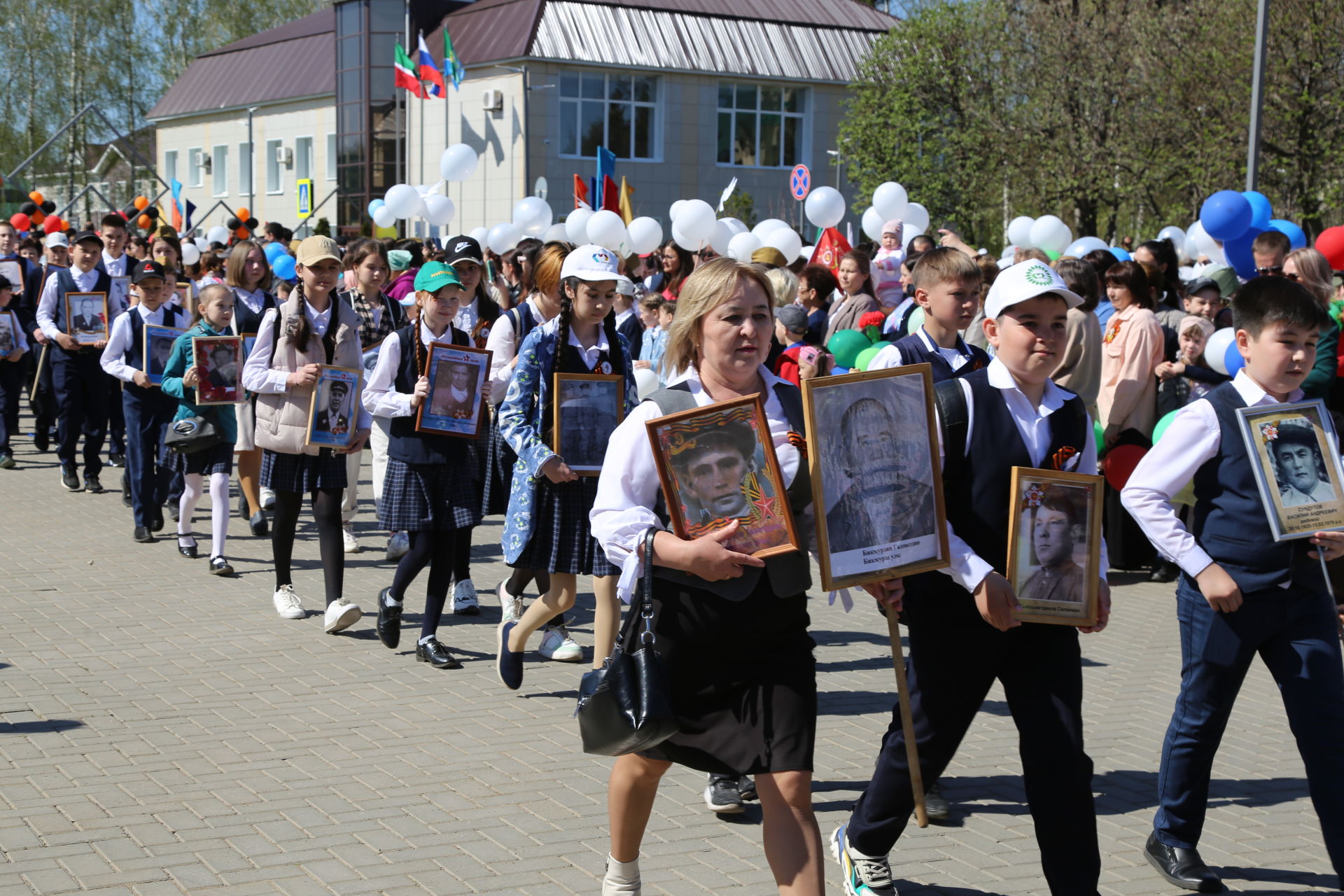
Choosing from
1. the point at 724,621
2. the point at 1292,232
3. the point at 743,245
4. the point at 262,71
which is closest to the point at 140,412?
the point at 743,245

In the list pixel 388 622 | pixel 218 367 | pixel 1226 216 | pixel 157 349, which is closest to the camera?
pixel 388 622

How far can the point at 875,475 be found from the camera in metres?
3.92

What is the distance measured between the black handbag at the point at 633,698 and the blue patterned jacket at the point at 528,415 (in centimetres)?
274

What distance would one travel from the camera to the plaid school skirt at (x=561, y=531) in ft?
21.9

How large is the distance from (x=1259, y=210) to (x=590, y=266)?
8494mm

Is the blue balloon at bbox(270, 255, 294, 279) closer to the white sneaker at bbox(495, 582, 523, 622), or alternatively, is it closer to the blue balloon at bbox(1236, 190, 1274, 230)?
the white sneaker at bbox(495, 582, 523, 622)

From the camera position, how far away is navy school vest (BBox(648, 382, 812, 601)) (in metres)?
3.80

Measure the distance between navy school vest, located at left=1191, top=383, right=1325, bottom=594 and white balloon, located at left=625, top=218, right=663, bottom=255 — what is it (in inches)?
569

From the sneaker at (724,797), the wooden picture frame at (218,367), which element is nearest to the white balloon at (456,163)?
the wooden picture frame at (218,367)

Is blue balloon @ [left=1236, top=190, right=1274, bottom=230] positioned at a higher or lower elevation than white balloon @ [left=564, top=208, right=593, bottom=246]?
lower

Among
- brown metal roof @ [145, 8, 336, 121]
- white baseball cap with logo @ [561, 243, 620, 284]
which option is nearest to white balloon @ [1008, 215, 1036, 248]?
white baseball cap with logo @ [561, 243, 620, 284]

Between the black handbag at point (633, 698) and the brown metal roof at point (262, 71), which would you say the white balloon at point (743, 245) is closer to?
the black handbag at point (633, 698)

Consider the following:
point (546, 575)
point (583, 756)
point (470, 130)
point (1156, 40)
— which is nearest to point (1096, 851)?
point (583, 756)

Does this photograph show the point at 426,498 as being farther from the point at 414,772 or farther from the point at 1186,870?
the point at 1186,870
